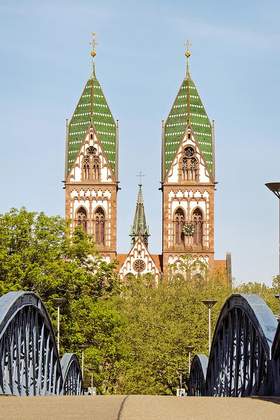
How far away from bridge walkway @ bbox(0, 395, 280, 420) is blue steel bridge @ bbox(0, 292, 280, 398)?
3453 millimetres

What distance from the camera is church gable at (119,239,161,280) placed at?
10531 centimetres

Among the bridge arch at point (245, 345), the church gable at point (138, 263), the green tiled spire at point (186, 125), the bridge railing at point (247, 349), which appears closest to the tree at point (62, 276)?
the bridge railing at point (247, 349)

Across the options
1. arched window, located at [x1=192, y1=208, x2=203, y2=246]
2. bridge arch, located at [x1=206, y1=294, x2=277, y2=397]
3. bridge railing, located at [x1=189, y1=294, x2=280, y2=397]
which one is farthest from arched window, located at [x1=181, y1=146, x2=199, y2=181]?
bridge arch, located at [x1=206, y1=294, x2=277, y2=397]

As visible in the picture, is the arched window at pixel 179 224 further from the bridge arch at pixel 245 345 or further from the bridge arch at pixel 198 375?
the bridge arch at pixel 245 345

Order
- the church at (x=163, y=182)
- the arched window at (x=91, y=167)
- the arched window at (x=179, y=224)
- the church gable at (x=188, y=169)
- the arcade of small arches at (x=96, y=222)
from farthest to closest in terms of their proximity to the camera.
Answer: the arched window at (x=91, y=167), the church gable at (x=188, y=169), the arched window at (x=179, y=224), the arcade of small arches at (x=96, y=222), the church at (x=163, y=182)

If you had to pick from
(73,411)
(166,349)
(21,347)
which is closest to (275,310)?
(166,349)

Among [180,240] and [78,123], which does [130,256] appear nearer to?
[180,240]

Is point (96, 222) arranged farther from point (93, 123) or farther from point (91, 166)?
point (93, 123)

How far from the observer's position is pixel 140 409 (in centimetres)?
1242

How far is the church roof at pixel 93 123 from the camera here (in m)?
110

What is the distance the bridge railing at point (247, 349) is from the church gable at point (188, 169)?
256 ft

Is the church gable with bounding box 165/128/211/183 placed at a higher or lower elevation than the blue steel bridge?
higher

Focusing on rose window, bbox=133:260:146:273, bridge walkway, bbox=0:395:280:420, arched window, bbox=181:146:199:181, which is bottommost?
bridge walkway, bbox=0:395:280:420

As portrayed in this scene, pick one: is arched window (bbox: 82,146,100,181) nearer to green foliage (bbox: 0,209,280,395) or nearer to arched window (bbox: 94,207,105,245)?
arched window (bbox: 94,207,105,245)
